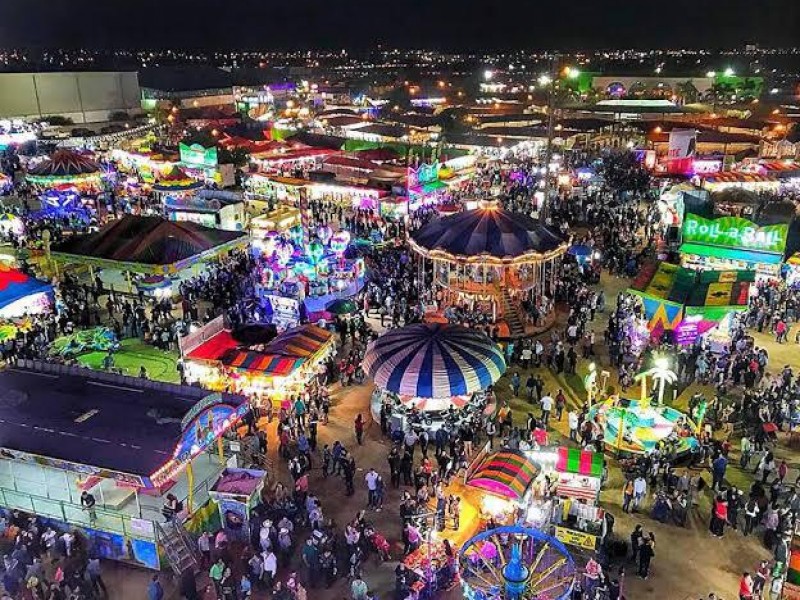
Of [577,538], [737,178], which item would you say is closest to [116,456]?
[577,538]

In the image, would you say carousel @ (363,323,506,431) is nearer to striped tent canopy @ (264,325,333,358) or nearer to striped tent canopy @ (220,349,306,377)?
striped tent canopy @ (264,325,333,358)

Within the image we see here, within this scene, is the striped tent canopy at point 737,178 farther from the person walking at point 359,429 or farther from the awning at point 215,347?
the awning at point 215,347

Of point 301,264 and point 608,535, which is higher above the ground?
point 301,264

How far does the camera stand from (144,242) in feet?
78.0

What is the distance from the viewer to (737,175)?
113ft

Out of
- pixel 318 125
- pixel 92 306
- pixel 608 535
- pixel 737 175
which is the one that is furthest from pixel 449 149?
pixel 608 535

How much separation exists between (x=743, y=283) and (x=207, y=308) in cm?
1581

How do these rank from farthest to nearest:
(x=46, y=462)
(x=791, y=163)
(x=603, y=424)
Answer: (x=791, y=163) < (x=603, y=424) < (x=46, y=462)

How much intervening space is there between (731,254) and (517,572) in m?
17.1

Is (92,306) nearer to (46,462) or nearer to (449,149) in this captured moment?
(46,462)

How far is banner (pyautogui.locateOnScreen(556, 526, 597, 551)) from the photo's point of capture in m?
11.4

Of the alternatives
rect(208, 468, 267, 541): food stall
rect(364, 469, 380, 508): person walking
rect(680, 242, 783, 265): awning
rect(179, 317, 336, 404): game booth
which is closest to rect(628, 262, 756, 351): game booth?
rect(680, 242, 783, 265): awning

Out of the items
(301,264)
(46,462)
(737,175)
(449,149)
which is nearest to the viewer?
(46,462)

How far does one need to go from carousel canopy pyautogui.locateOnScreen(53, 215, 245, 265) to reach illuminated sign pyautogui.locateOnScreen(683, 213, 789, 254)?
1581 centimetres
